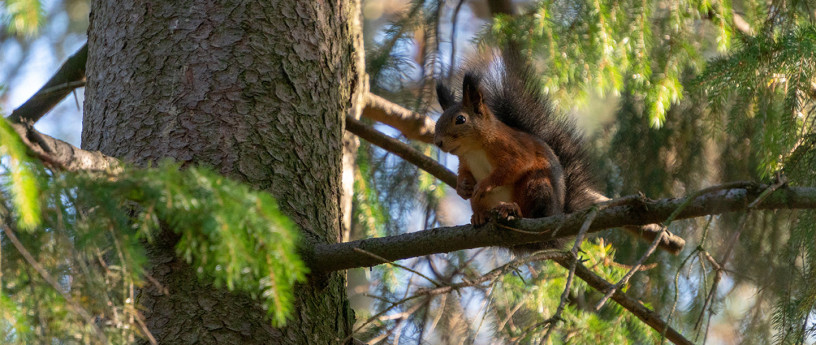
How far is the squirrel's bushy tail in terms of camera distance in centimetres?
251

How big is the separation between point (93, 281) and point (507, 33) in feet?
6.87

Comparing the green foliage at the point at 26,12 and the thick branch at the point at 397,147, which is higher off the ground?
the thick branch at the point at 397,147

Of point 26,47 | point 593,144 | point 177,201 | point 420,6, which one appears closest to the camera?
point 177,201

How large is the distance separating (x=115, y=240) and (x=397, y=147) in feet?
4.67

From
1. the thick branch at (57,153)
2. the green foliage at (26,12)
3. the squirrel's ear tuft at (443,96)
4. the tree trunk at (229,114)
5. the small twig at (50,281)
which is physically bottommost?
the small twig at (50,281)

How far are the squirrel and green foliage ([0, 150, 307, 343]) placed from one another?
1063 millimetres

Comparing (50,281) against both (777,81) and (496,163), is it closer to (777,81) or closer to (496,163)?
(496,163)

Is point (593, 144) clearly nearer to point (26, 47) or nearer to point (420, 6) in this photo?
point (420, 6)

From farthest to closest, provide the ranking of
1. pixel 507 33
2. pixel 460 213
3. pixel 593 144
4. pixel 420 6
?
pixel 460 213
pixel 593 144
pixel 420 6
pixel 507 33

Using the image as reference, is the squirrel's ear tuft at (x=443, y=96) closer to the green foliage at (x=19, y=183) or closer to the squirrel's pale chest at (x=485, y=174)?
the squirrel's pale chest at (x=485, y=174)

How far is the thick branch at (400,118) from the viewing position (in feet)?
8.63

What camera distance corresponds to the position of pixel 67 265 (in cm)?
98

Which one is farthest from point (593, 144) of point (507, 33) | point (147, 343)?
point (147, 343)

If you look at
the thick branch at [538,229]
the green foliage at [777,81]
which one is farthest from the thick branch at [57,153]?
the green foliage at [777,81]
